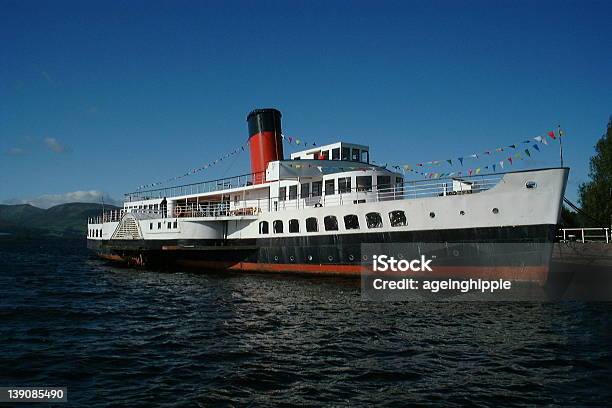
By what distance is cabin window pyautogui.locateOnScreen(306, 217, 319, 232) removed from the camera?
23.9 meters

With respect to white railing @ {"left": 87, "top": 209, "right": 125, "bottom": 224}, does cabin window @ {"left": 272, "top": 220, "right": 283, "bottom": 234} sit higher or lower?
lower

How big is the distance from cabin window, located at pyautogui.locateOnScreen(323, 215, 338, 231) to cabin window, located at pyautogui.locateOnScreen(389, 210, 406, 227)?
2.98 m

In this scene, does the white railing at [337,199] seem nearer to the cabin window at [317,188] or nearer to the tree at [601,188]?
the cabin window at [317,188]

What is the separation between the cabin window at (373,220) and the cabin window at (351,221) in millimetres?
585

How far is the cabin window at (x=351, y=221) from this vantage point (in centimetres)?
2234

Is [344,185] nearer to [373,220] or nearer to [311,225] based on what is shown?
[311,225]

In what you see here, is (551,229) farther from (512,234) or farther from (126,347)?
(126,347)

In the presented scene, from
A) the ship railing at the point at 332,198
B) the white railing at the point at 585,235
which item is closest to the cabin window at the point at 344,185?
the ship railing at the point at 332,198

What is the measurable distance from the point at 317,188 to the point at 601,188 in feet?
80.2

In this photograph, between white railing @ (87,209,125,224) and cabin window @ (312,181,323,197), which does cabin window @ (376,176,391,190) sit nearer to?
cabin window @ (312,181,323,197)

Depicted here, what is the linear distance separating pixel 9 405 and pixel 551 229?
1739cm

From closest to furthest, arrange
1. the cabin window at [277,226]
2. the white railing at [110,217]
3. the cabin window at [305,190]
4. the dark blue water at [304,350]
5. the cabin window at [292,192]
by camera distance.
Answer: the dark blue water at [304,350], the cabin window at [277,226], the cabin window at [305,190], the cabin window at [292,192], the white railing at [110,217]

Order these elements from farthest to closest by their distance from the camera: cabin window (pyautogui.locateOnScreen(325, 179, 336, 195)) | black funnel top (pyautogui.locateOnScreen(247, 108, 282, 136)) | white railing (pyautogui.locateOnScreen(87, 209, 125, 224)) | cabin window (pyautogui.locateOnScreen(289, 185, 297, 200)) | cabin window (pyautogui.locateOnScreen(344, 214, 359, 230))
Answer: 1. white railing (pyautogui.locateOnScreen(87, 209, 125, 224))
2. black funnel top (pyautogui.locateOnScreen(247, 108, 282, 136))
3. cabin window (pyautogui.locateOnScreen(289, 185, 297, 200))
4. cabin window (pyautogui.locateOnScreen(325, 179, 336, 195))
5. cabin window (pyautogui.locateOnScreen(344, 214, 359, 230))

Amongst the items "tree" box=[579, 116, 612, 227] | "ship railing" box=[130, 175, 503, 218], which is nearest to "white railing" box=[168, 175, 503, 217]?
"ship railing" box=[130, 175, 503, 218]
